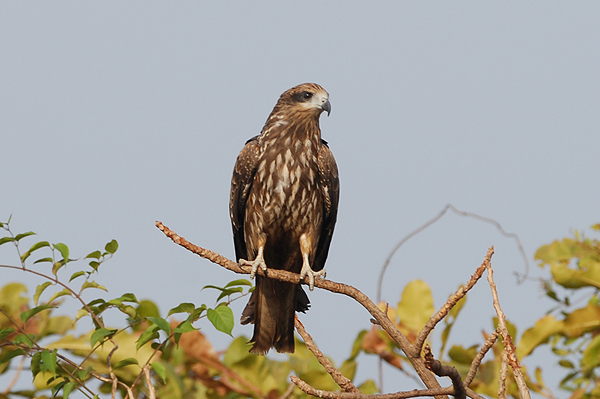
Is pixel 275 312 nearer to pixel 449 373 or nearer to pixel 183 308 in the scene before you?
pixel 183 308

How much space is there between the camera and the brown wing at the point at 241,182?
18.8ft

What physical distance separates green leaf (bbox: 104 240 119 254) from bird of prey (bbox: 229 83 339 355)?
171 centimetres

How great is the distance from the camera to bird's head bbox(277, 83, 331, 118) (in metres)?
5.79

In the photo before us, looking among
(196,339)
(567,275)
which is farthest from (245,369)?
(567,275)

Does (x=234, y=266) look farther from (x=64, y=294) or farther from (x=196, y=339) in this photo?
(x=64, y=294)

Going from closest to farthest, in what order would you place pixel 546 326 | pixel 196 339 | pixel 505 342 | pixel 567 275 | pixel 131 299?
pixel 505 342
pixel 131 299
pixel 196 339
pixel 546 326
pixel 567 275

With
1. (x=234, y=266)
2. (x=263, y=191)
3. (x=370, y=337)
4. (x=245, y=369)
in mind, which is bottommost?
(x=245, y=369)

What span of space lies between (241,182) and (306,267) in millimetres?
973

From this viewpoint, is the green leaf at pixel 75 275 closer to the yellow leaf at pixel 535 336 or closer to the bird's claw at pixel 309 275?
the bird's claw at pixel 309 275

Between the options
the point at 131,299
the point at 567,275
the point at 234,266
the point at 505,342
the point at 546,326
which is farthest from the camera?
the point at 567,275

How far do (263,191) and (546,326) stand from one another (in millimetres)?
2539

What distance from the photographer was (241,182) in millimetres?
5789

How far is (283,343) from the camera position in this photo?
18.9 feet

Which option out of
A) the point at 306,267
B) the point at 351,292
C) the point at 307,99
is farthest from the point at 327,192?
the point at 351,292
